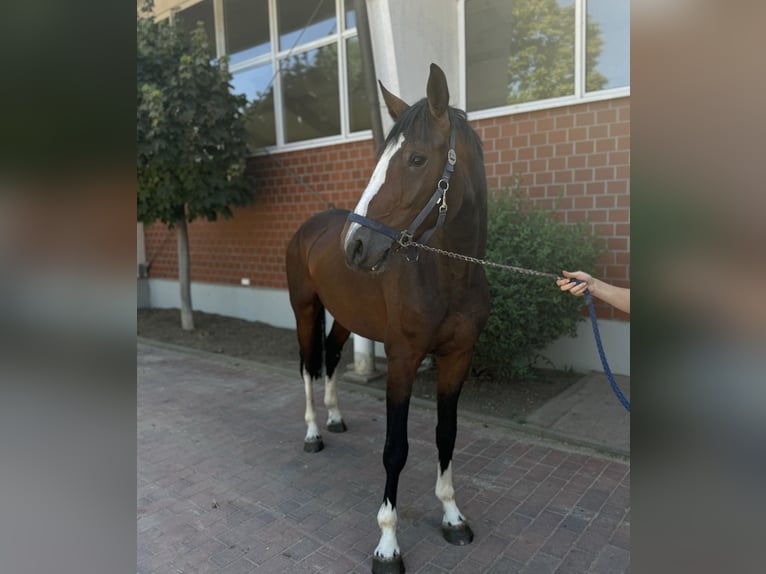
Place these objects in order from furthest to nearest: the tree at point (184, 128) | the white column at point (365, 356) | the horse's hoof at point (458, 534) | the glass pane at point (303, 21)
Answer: the glass pane at point (303, 21)
the tree at point (184, 128)
the white column at point (365, 356)
the horse's hoof at point (458, 534)

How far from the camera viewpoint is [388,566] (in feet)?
8.00

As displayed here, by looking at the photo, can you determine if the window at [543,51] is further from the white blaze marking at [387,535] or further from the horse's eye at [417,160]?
the white blaze marking at [387,535]

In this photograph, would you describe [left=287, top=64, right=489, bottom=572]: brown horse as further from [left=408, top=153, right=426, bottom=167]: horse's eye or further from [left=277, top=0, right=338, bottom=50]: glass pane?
[left=277, top=0, right=338, bottom=50]: glass pane

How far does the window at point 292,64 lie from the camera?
23.7 feet

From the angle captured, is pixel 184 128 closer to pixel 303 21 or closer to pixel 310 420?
pixel 303 21

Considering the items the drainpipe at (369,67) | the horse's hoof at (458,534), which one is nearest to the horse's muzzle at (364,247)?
the horse's hoof at (458,534)

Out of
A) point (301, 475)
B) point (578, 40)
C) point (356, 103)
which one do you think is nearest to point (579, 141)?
point (578, 40)

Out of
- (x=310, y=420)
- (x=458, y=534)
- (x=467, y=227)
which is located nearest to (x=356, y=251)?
(x=467, y=227)

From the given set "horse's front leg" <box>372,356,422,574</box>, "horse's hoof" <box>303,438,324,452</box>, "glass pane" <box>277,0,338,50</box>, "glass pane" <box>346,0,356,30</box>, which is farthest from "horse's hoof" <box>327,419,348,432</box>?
"glass pane" <box>277,0,338,50</box>

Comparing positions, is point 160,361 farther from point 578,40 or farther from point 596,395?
point 578,40

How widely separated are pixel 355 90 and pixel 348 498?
19.1ft

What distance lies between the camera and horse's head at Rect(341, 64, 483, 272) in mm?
2148

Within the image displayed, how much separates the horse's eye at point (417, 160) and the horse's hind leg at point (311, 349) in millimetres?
2056

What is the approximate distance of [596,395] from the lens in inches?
188
